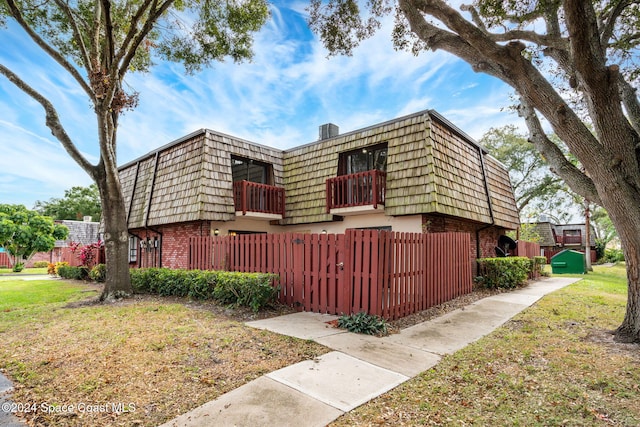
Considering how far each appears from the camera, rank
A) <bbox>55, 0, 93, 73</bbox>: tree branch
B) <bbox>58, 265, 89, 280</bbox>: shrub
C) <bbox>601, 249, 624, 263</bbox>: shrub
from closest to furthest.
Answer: <bbox>55, 0, 93, 73</bbox>: tree branch, <bbox>58, 265, 89, 280</bbox>: shrub, <bbox>601, 249, 624, 263</bbox>: shrub

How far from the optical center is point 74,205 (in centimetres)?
4378

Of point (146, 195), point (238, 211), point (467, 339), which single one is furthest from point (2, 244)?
point (467, 339)

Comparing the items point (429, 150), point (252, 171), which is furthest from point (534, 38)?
point (252, 171)

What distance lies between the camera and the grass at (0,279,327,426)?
3185mm

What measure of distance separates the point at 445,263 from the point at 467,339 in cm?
339

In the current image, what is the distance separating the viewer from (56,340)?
5.23 metres

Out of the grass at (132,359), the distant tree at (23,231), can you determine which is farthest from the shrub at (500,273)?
the distant tree at (23,231)

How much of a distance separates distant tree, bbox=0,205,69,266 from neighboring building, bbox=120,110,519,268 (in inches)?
690

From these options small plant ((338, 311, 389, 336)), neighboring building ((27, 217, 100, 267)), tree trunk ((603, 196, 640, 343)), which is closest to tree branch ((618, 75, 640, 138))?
tree trunk ((603, 196, 640, 343))

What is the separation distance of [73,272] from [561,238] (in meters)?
45.4

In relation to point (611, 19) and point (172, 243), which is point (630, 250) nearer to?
point (611, 19)

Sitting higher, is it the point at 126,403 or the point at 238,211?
the point at 238,211

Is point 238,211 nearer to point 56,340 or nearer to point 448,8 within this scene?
point 56,340

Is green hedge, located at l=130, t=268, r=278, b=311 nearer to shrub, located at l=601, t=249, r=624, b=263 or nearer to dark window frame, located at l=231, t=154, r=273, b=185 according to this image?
dark window frame, located at l=231, t=154, r=273, b=185
